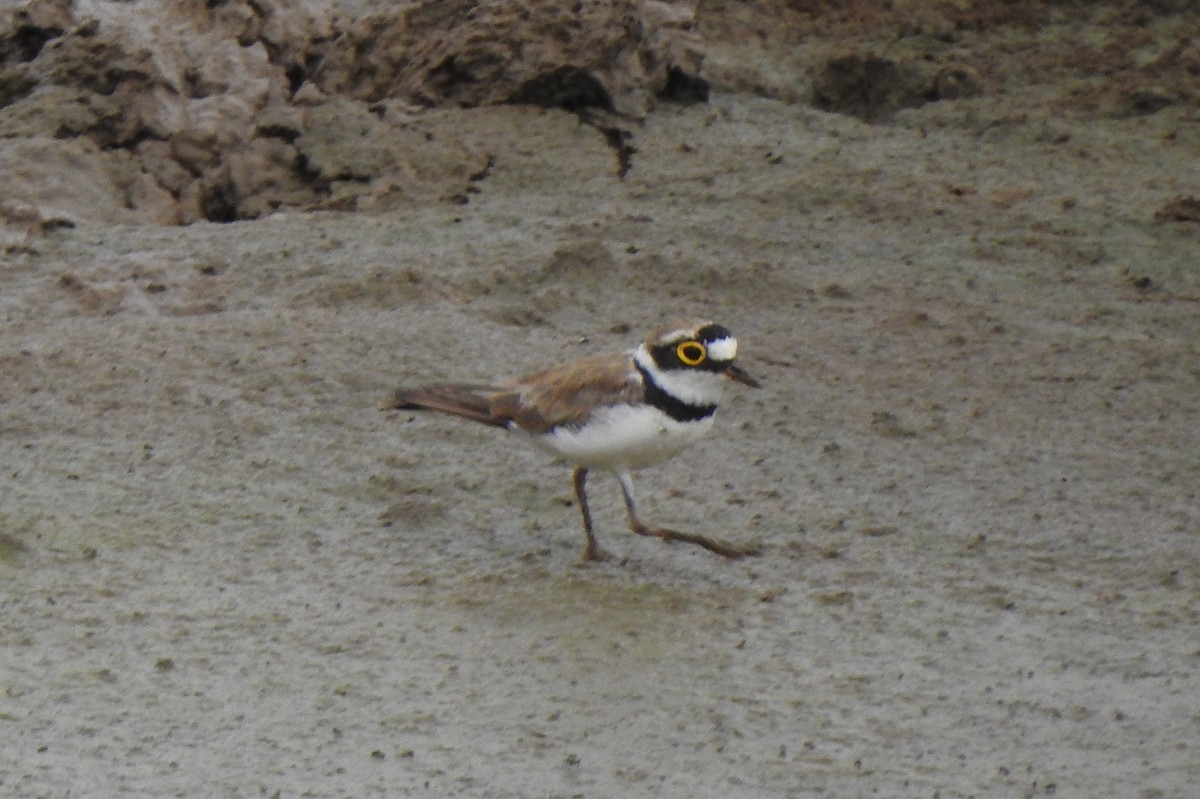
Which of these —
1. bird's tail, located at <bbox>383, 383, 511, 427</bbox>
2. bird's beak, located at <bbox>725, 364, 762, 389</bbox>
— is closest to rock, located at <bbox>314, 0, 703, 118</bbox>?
bird's tail, located at <bbox>383, 383, 511, 427</bbox>

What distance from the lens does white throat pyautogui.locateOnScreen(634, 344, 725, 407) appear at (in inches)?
222

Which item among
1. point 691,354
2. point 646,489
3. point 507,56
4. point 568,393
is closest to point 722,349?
point 691,354

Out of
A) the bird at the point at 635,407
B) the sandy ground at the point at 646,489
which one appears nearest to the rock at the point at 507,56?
the sandy ground at the point at 646,489

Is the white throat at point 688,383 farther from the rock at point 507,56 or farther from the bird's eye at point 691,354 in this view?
the rock at point 507,56

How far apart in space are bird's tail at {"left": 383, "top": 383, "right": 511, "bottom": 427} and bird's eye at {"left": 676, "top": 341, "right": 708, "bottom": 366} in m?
0.63

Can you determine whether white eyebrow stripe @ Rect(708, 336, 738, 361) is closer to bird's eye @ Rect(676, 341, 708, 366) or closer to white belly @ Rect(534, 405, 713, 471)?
bird's eye @ Rect(676, 341, 708, 366)

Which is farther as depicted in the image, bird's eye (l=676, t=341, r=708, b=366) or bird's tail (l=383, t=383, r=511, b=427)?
bird's tail (l=383, t=383, r=511, b=427)

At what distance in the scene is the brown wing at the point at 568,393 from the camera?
18.7ft

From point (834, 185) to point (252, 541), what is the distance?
3689 millimetres

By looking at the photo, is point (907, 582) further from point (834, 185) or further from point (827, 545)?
point (834, 185)

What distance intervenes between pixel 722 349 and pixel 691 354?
95mm

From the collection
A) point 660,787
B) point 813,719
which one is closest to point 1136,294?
point 813,719

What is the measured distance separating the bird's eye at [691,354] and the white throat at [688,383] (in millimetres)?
30

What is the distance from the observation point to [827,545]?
19.0 feet
